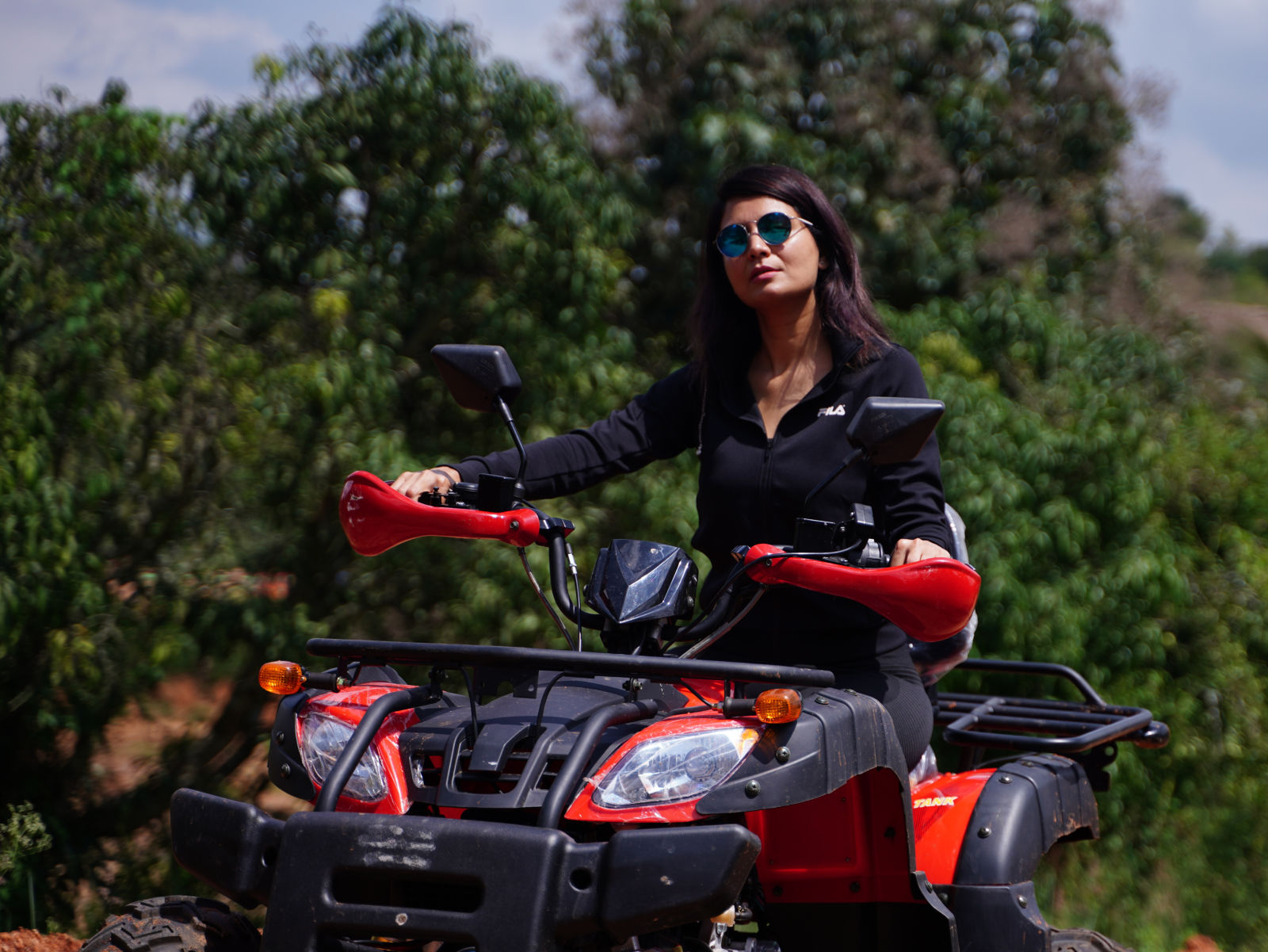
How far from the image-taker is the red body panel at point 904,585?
2121 mm

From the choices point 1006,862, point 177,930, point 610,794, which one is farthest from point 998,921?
point 177,930

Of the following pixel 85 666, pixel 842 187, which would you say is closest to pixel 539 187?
pixel 842 187

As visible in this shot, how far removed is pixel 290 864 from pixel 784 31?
7009 millimetres

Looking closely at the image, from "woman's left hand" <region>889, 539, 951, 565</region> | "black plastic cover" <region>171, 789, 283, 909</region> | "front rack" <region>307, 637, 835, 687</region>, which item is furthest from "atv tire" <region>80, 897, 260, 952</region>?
"woman's left hand" <region>889, 539, 951, 565</region>

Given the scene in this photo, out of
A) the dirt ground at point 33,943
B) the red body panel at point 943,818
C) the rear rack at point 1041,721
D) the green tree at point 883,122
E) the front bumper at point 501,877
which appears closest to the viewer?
the front bumper at point 501,877

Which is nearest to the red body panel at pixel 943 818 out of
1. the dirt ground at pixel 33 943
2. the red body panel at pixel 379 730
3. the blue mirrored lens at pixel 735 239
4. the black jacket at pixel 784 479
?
the black jacket at pixel 784 479

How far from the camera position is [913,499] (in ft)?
8.74

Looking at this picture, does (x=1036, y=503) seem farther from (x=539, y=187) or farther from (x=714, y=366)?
(x=714, y=366)

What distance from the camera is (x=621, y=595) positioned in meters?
2.43

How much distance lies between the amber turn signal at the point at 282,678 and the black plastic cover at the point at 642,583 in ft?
1.93

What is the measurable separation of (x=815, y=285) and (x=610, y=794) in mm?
1517

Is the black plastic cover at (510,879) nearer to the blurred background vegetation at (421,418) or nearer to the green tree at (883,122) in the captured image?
the blurred background vegetation at (421,418)

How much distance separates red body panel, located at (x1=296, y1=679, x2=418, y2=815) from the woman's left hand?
0.96 meters

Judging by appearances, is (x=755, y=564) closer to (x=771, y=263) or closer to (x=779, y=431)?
(x=779, y=431)
